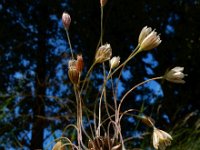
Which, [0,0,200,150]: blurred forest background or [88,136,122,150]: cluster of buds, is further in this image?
[0,0,200,150]: blurred forest background

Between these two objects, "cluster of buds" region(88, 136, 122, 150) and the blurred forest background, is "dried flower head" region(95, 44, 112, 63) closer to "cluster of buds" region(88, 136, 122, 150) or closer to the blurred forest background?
"cluster of buds" region(88, 136, 122, 150)

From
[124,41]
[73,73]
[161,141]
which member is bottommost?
[161,141]

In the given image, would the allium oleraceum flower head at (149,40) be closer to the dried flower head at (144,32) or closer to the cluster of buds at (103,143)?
the dried flower head at (144,32)

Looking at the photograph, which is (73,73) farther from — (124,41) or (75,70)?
(124,41)

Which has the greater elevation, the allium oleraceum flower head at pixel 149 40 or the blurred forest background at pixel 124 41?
the blurred forest background at pixel 124 41

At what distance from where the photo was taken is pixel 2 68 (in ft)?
13.0

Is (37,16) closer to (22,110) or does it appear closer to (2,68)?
(2,68)

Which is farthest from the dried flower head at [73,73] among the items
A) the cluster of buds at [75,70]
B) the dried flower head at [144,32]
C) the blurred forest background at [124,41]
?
the blurred forest background at [124,41]

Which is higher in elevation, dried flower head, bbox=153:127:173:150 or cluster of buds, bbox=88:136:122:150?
cluster of buds, bbox=88:136:122:150

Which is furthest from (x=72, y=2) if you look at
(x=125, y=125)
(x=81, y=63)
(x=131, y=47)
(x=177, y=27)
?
(x=81, y=63)

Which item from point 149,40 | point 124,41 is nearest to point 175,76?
point 149,40

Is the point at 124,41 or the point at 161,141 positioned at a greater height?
the point at 124,41

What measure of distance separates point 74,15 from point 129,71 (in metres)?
0.76

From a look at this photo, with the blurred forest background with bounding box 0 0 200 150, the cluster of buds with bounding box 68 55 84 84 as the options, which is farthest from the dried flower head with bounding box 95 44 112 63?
the blurred forest background with bounding box 0 0 200 150
